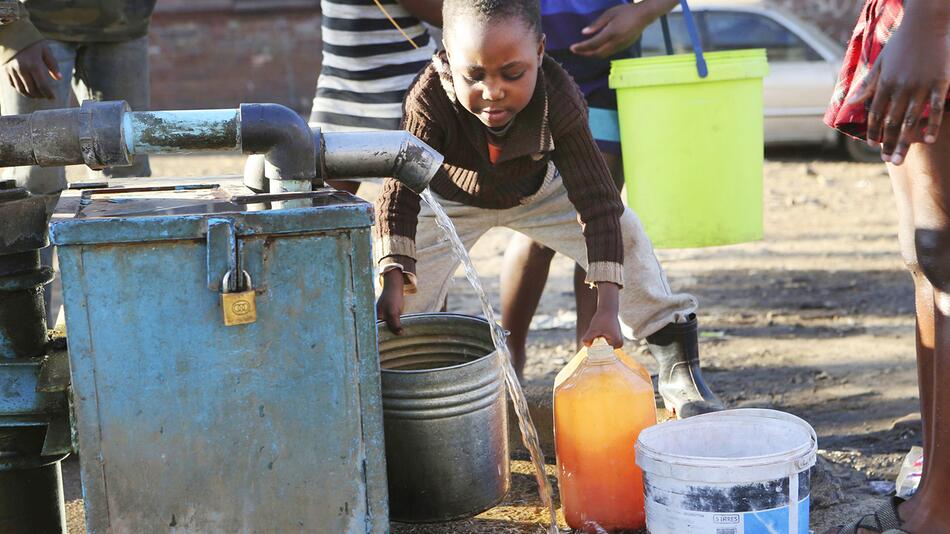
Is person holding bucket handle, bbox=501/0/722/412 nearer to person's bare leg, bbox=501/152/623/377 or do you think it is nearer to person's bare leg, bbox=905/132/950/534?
person's bare leg, bbox=501/152/623/377

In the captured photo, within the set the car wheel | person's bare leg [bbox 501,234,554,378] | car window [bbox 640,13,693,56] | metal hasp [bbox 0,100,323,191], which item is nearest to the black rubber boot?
person's bare leg [bbox 501,234,554,378]

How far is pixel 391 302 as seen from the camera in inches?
104

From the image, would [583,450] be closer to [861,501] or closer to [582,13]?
[861,501]

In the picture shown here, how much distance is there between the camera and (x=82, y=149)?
2.04 metres

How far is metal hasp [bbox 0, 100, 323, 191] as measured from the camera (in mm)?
2037

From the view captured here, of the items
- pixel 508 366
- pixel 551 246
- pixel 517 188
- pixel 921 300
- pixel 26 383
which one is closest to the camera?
pixel 26 383

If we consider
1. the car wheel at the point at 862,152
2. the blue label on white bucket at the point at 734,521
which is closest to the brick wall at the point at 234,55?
the car wheel at the point at 862,152

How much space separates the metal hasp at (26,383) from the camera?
85.5 inches

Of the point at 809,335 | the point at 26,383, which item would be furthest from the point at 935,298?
the point at 809,335

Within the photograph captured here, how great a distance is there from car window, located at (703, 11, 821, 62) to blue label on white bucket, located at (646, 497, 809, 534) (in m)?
7.82

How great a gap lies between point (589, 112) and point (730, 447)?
4.49 ft

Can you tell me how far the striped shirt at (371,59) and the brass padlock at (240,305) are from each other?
1561 millimetres

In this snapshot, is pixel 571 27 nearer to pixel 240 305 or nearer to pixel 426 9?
pixel 426 9

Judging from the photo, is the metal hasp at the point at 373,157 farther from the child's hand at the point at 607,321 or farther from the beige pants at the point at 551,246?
the beige pants at the point at 551,246
